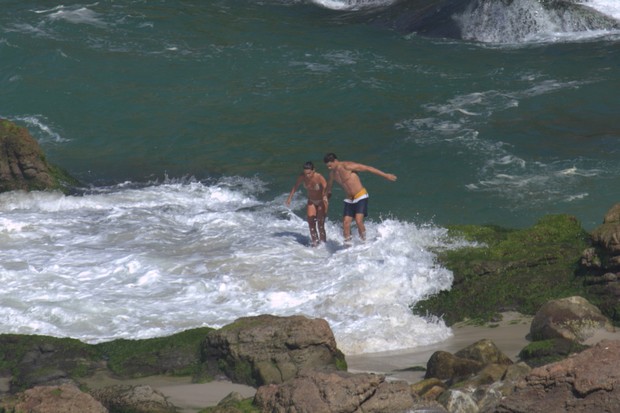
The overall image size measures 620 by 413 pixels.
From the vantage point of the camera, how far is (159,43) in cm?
2873

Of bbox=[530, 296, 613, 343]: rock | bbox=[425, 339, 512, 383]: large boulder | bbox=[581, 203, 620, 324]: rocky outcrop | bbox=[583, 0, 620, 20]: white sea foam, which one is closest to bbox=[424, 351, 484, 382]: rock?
bbox=[425, 339, 512, 383]: large boulder

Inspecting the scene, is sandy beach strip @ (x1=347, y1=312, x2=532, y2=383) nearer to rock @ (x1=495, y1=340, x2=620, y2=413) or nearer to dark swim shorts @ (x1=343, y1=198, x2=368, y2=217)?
rock @ (x1=495, y1=340, x2=620, y2=413)

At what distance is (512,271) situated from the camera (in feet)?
46.7

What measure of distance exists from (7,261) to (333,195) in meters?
6.18

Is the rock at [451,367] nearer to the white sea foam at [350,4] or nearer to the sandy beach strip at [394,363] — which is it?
the sandy beach strip at [394,363]

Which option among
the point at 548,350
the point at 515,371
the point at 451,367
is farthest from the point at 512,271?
the point at 515,371

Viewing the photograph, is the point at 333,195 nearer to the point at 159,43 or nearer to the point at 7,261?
the point at 7,261

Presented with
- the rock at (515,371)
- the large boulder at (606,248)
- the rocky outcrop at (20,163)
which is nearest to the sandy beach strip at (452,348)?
the large boulder at (606,248)

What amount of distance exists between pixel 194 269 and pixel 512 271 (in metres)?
4.58

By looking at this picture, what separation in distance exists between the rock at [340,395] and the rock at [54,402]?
1559 millimetres

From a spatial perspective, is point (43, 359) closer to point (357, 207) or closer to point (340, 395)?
point (340, 395)

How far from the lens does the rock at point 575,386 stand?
8.23 m

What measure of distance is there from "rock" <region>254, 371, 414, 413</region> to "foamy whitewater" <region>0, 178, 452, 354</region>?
3.27m

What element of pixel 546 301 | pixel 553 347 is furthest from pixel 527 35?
pixel 553 347
